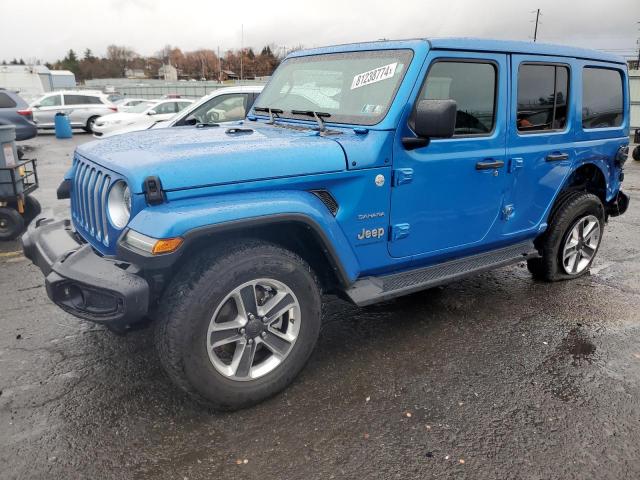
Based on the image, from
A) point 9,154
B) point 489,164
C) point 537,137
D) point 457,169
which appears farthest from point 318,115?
point 9,154

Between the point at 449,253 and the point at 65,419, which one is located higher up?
the point at 449,253

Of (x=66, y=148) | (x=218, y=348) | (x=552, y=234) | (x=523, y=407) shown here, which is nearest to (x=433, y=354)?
(x=523, y=407)

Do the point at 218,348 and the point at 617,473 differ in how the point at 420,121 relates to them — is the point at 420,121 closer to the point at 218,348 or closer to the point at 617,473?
the point at 218,348

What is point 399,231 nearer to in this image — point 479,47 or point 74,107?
point 479,47

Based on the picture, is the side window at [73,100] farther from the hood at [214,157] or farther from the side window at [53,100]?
the hood at [214,157]

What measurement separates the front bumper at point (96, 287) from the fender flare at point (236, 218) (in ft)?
0.44

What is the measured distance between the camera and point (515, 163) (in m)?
3.78

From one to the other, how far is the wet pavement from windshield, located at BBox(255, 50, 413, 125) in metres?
1.60

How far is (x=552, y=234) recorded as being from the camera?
4.50 m

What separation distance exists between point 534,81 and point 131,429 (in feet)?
12.0

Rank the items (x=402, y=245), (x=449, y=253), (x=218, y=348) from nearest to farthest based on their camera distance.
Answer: (x=218, y=348), (x=402, y=245), (x=449, y=253)

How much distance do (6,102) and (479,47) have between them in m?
14.8

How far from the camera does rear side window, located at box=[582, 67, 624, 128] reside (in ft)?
14.3

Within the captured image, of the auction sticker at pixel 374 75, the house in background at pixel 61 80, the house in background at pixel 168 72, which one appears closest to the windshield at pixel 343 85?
the auction sticker at pixel 374 75
